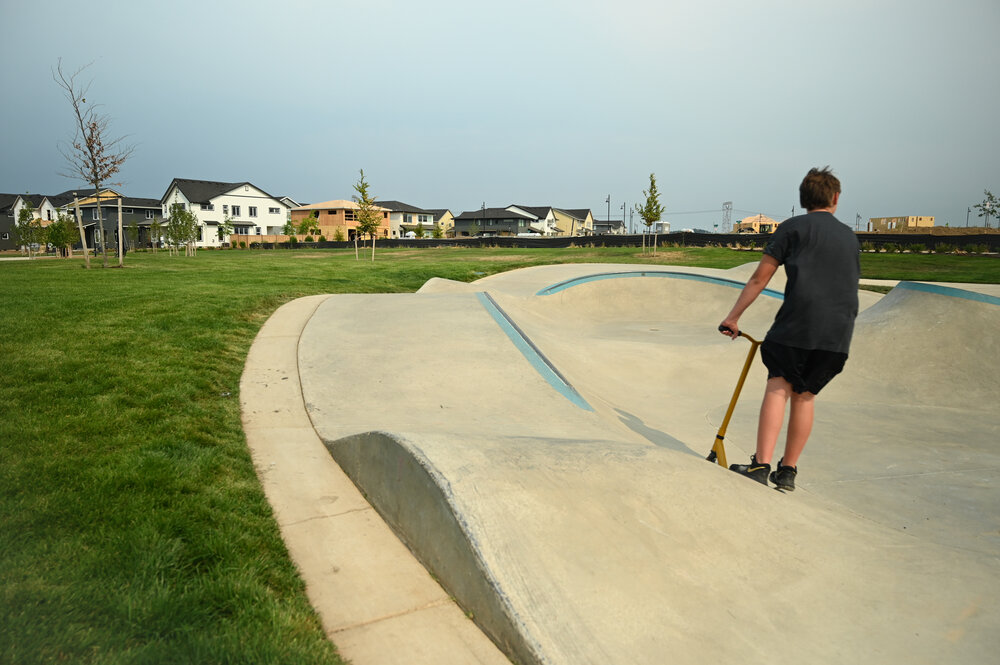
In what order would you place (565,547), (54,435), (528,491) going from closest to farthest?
(565,547) → (528,491) → (54,435)

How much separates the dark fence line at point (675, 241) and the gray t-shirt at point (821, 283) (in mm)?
39537

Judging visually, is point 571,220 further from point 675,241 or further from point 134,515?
point 134,515

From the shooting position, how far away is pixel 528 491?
3.51m

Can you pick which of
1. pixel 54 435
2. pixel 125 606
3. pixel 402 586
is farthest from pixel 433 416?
pixel 125 606

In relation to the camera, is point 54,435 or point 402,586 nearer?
point 402,586

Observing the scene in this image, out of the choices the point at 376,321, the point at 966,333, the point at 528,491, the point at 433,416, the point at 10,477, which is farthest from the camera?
the point at 376,321

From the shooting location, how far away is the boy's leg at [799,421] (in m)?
4.36

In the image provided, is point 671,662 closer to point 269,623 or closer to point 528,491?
point 528,491

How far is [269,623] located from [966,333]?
33.8 ft

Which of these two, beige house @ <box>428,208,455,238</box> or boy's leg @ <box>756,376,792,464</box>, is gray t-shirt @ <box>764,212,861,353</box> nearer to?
boy's leg @ <box>756,376,792,464</box>

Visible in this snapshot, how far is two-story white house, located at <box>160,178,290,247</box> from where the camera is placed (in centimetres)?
7569

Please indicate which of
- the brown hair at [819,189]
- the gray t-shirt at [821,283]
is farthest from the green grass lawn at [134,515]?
the brown hair at [819,189]

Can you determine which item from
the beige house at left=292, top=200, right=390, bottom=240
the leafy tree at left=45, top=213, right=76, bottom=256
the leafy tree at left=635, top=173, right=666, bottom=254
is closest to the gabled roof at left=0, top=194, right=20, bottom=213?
the beige house at left=292, top=200, right=390, bottom=240

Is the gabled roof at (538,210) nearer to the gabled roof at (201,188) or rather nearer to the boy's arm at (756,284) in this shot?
the gabled roof at (201,188)
